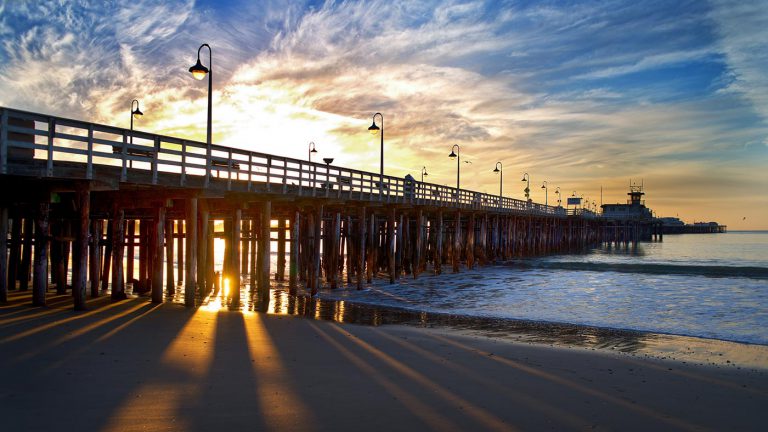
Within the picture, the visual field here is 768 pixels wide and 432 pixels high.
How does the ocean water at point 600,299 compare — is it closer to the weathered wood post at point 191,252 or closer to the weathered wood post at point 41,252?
the weathered wood post at point 191,252

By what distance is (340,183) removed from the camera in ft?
61.7

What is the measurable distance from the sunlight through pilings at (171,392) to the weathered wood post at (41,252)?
4.40 meters

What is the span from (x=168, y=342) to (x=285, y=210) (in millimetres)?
12710

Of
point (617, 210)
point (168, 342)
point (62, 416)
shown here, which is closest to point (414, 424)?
point (62, 416)

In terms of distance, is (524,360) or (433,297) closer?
(524,360)

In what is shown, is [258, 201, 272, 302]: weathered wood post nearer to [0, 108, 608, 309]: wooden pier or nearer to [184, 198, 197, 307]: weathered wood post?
[0, 108, 608, 309]: wooden pier

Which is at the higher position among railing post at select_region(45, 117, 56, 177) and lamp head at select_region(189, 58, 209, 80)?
lamp head at select_region(189, 58, 209, 80)

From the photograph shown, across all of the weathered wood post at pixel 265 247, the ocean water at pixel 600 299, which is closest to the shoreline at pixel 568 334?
the ocean water at pixel 600 299

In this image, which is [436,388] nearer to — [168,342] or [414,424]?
[414,424]

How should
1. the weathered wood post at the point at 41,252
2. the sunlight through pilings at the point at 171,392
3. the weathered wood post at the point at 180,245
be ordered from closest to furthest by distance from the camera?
1. the sunlight through pilings at the point at 171,392
2. the weathered wood post at the point at 41,252
3. the weathered wood post at the point at 180,245

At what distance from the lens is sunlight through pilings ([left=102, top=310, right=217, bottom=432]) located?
5.05 m

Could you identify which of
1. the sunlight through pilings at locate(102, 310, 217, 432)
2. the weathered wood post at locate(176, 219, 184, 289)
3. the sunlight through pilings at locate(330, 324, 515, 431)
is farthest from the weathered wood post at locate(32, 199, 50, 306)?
the sunlight through pilings at locate(330, 324, 515, 431)

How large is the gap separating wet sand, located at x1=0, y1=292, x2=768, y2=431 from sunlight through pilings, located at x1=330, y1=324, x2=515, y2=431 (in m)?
0.03

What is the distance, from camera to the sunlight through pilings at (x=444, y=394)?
5523 mm
